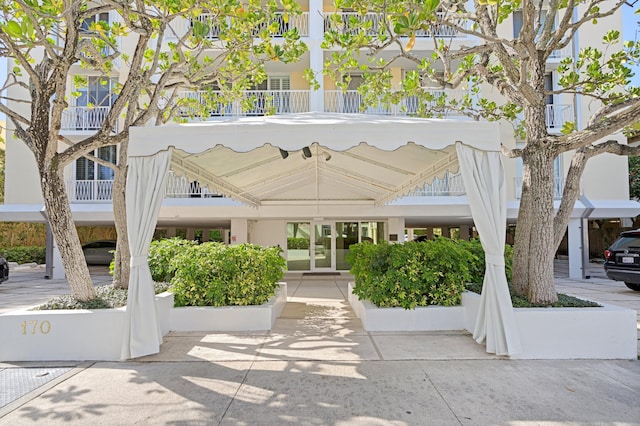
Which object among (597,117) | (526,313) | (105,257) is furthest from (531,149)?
(105,257)

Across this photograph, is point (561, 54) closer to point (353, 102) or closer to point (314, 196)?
point (353, 102)

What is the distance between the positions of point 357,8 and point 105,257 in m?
16.5

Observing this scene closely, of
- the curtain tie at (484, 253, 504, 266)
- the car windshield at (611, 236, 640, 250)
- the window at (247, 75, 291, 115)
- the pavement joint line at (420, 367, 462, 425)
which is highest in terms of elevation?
the window at (247, 75, 291, 115)

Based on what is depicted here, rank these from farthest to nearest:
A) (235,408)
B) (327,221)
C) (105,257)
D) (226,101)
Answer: (105,257) → (327,221) → (226,101) → (235,408)

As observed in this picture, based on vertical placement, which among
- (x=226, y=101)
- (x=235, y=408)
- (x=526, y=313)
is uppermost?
(x=226, y=101)

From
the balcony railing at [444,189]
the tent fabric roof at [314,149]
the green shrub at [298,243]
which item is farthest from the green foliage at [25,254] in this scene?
the balcony railing at [444,189]

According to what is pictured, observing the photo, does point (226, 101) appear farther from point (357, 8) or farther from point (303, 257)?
point (303, 257)

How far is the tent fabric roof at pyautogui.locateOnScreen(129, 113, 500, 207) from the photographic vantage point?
4.82 m

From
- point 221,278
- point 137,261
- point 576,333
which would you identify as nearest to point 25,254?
point 221,278

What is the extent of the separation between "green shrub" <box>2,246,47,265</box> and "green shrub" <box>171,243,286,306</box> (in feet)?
53.4

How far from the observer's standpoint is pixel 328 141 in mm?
4844

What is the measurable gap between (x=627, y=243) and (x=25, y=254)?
2386cm

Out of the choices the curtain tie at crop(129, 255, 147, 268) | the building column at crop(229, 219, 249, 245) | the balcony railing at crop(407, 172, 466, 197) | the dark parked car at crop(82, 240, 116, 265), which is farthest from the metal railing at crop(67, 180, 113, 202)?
the balcony railing at crop(407, 172, 466, 197)

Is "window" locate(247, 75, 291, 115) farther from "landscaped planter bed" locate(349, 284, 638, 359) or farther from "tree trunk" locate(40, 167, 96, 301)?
"landscaped planter bed" locate(349, 284, 638, 359)
